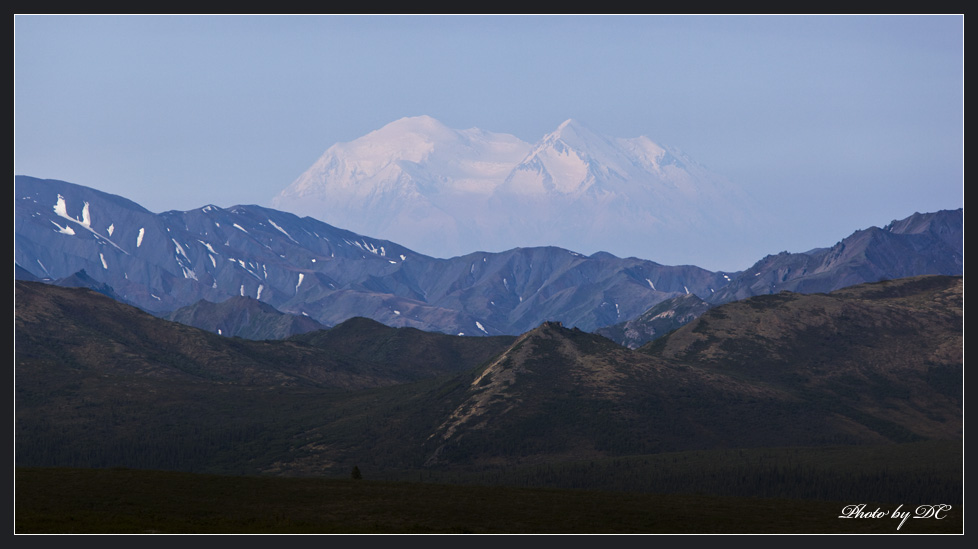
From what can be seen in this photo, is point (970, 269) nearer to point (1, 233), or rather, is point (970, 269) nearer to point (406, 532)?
point (406, 532)

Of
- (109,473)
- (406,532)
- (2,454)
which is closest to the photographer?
(2,454)

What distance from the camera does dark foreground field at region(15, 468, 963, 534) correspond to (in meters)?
94.6

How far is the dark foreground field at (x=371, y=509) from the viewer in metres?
94.6

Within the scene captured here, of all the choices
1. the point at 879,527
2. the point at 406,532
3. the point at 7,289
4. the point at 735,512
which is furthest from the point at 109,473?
the point at 879,527

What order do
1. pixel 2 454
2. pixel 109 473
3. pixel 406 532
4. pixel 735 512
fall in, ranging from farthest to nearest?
pixel 109 473 < pixel 735 512 < pixel 406 532 < pixel 2 454

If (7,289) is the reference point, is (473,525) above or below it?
below

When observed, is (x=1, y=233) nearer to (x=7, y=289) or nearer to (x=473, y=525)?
(x=7, y=289)

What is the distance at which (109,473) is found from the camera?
365ft

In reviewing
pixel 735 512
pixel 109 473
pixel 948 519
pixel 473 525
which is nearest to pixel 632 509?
pixel 735 512

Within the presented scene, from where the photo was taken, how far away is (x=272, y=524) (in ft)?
312

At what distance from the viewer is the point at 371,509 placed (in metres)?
104

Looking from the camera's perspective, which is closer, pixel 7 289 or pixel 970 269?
pixel 7 289

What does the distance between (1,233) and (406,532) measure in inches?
1655

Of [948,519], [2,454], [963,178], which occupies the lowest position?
[948,519]
